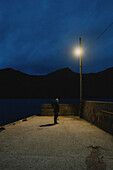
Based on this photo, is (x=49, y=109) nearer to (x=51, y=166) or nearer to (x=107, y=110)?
(x=107, y=110)

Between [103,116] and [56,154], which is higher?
[103,116]

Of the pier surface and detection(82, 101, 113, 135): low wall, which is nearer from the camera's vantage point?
the pier surface

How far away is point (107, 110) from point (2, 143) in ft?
18.1

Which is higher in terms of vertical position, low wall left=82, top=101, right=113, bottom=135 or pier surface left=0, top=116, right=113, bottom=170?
low wall left=82, top=101, right=113, bottom=135

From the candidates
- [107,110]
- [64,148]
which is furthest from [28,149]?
[107,110]

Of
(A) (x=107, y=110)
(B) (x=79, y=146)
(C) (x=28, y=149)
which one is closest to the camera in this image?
(C) (x=28, y=149)

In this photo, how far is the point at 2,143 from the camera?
17.0ft

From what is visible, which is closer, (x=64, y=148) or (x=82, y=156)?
(x=82, y=156)

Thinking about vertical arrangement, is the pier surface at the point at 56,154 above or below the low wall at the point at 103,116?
below

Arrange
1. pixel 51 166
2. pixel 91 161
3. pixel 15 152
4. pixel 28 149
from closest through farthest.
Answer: pixel 51 166 < pixel 91 161 < pixel 15 152 < pixel 28 149

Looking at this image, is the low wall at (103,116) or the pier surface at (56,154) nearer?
the pier surface at (56,154)

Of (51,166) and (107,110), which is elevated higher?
(107,110)

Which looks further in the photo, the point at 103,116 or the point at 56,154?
the point at 103,116

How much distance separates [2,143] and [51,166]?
274 centimetres
